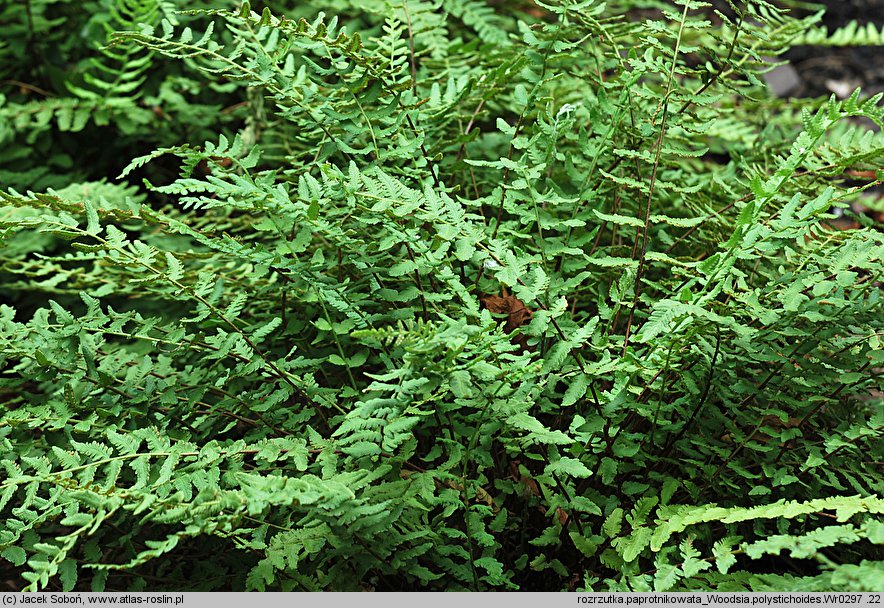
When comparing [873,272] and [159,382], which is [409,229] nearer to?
[159,382]

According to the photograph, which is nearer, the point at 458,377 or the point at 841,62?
the point at 458,377

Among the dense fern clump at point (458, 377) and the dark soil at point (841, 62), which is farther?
the dark soil at point (841, 62)

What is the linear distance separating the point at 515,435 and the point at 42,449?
76 centimetres

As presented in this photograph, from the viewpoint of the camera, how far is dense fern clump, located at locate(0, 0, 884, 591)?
41.0 inches

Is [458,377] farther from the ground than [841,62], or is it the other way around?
[841,62]

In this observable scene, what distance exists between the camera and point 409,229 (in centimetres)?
118

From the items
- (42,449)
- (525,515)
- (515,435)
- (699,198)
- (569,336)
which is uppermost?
(699,198)

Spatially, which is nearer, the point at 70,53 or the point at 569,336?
the point at 569,336

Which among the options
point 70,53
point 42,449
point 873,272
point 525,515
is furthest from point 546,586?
point 70,53

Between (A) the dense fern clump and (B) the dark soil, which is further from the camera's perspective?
(B) the dark soil

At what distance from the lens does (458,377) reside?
3.31 feet

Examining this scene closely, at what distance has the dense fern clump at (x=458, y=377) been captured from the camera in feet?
3.42
